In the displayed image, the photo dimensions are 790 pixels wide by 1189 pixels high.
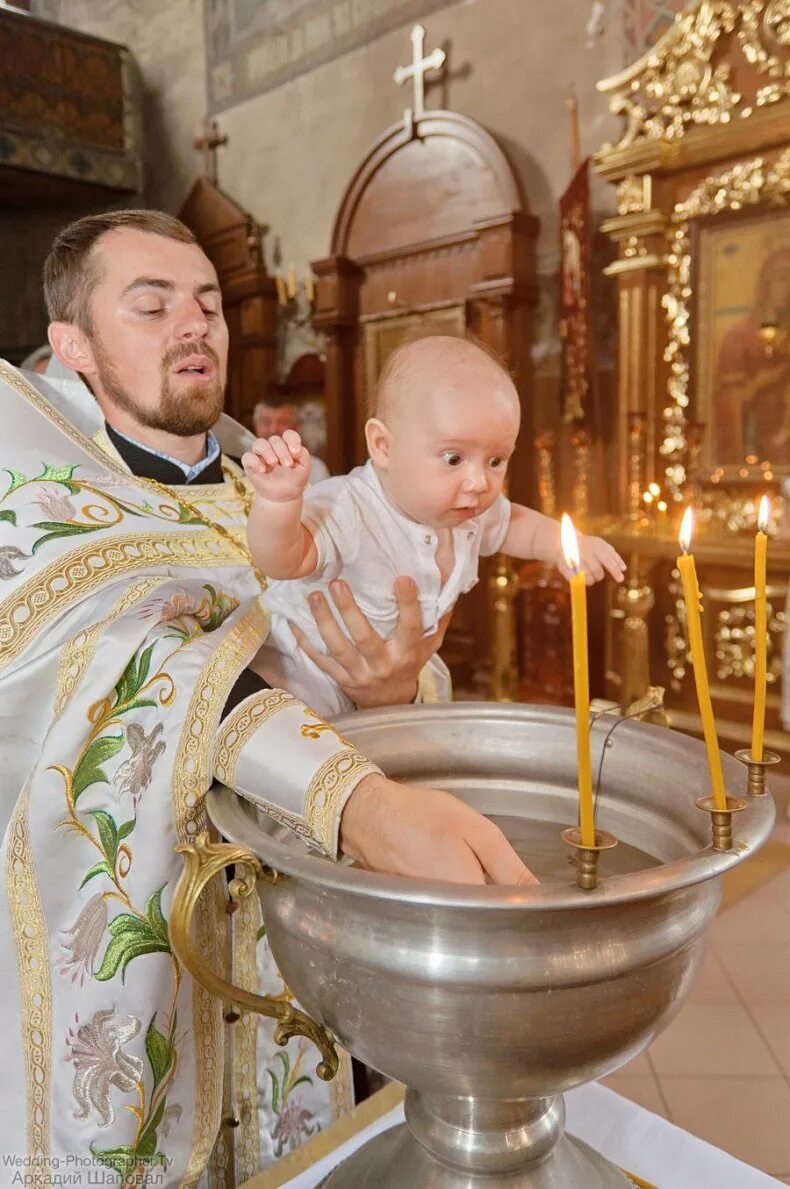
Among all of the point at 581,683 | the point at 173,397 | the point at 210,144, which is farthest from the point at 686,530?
the point at 210,144

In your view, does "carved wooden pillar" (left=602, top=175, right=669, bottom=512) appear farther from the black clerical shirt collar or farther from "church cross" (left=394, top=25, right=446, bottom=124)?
the black clerical shirt collar

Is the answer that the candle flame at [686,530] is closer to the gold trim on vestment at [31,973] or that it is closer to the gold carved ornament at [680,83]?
the gold trim on vestment at [31,973]

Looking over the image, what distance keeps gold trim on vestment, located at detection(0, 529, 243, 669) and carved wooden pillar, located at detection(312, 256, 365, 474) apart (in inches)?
203

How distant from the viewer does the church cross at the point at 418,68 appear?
5398 millimetres

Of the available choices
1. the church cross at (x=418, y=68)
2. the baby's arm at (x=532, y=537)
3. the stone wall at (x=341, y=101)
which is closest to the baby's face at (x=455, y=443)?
the baby's arm at (x=532, y=537)

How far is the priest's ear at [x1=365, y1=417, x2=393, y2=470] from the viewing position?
1.22 metres

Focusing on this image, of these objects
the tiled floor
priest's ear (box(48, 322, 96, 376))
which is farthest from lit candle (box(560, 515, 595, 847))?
the tiled floor

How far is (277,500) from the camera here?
1.04 m

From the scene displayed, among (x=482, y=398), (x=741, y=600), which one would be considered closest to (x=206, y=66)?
(x=741, y=600)

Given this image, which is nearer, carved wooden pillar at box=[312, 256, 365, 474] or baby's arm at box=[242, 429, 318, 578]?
baby's arm at box=[242, 429, 318, 578]

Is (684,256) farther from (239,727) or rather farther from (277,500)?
(239,727)

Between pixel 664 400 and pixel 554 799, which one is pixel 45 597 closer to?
pixel 554 799

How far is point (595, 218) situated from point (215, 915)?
4.63 metres

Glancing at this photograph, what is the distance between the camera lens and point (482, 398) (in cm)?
114
